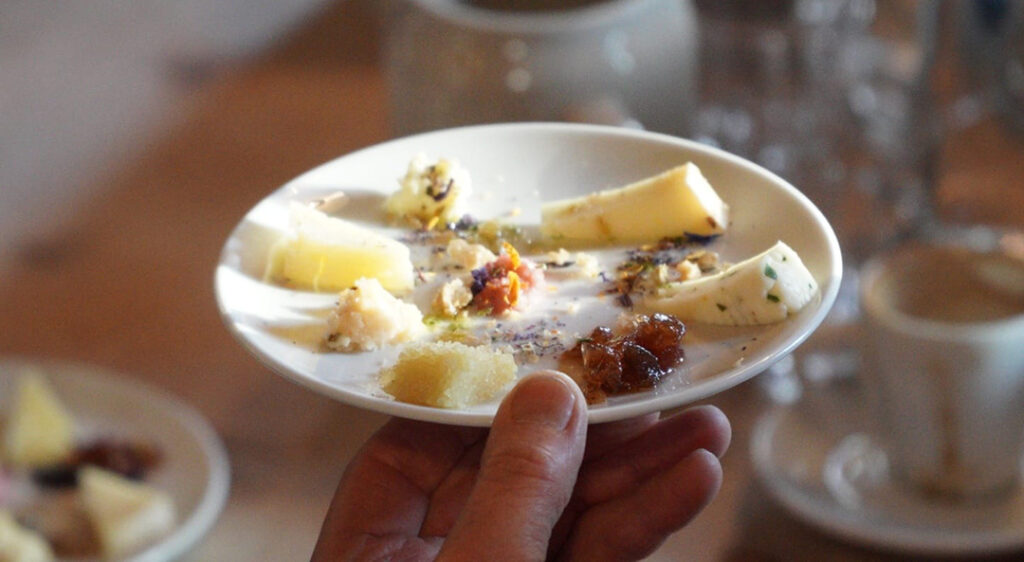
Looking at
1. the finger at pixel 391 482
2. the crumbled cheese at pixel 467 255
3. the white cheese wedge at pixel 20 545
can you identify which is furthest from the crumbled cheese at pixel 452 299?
the white cheese wedge at pixel 20 545

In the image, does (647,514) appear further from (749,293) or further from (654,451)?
(749,293)

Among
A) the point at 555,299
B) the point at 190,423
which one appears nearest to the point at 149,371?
the point at 190,423

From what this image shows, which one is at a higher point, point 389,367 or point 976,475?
point 389,367

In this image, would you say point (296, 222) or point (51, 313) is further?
point (51, 313)

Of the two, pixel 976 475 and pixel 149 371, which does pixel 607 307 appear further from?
pixel 149 371

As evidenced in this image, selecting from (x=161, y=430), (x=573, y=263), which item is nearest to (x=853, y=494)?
(x=573, y=263)

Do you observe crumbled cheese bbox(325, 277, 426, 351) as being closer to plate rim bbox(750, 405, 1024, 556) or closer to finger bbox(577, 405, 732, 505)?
finger bbox(577, 405, 732, 505)

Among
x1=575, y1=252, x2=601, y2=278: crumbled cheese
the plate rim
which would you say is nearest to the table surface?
the plate rim

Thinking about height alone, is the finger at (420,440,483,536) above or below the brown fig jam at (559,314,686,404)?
below
